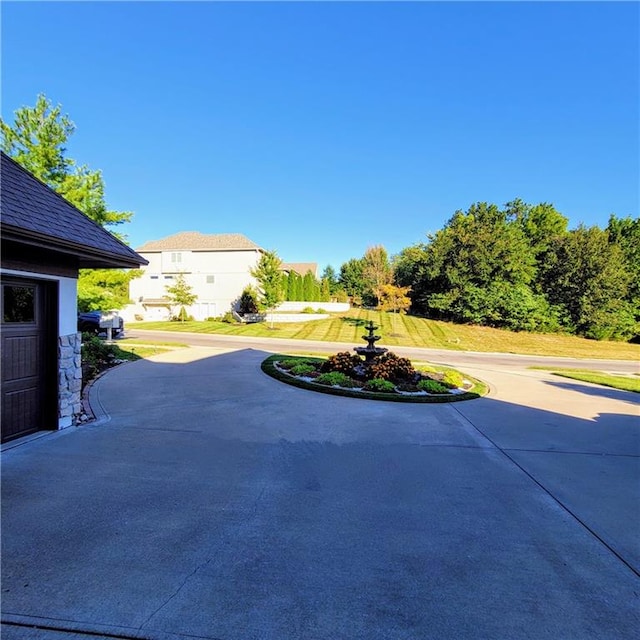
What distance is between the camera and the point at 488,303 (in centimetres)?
3053

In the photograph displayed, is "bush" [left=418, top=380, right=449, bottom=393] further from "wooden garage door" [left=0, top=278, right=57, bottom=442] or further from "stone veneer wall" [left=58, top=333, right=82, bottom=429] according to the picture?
"wooden garage door" [left=0, top=278, right=57, bottom=442]

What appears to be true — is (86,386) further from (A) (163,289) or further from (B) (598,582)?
(A) (163,289)

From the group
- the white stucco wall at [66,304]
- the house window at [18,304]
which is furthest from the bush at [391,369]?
the house window at [18,304]

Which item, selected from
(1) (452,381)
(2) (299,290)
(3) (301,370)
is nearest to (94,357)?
(3) (301,370)

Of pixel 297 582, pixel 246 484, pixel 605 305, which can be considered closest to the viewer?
pixel 297 582

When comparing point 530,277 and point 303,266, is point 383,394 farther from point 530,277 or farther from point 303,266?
point 303,266

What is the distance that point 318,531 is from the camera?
3.41 meters

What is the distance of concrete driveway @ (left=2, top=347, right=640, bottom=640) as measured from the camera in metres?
2.45

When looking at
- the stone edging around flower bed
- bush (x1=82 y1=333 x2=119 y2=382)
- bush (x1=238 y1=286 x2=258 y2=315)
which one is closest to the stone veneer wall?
bush (x1=82 y1=333 x2=119 y2=382)

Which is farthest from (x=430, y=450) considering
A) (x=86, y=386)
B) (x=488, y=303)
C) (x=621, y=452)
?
(x=488, y=303)

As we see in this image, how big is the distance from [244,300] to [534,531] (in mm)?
31804

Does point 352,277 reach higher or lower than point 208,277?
higher

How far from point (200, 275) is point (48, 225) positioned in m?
31.8

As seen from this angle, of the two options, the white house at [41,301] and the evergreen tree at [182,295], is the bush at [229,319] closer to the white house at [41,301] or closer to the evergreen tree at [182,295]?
the evergreen tree at [182,295]
